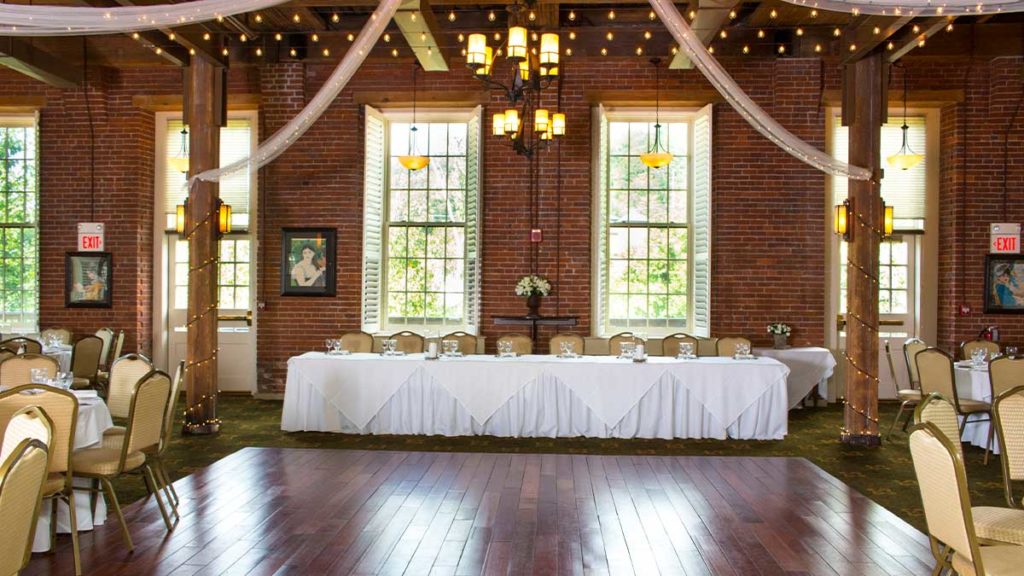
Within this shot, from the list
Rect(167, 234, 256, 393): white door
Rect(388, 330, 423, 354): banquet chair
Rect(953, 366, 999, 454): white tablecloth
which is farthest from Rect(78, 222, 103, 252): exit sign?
Rect(953, 366, 999, 454): white tablecloth

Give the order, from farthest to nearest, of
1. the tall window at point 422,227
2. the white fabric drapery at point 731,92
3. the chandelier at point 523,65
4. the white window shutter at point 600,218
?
1. the tall window at point 422,227
2. the white window shutter at point 600,218
3. the chandelier at point 523,65
4. the white fabric drapery at point 731,92

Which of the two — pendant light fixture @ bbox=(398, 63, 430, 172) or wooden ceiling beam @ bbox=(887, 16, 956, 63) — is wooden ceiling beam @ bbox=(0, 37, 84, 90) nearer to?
pendant light fixture @ bbox=(398, 63, 430, 172)

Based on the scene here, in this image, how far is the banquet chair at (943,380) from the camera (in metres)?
7.53

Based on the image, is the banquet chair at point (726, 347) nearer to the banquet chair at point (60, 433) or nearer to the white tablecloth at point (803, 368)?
the white tablecloth at point (803, 368)

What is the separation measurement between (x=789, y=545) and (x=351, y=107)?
8094 millimetres

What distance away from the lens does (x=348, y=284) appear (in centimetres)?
1083

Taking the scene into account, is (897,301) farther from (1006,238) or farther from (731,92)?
(731,92)

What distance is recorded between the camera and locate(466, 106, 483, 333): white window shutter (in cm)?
1065

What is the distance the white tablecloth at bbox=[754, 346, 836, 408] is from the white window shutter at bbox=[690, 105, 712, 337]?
973 mm

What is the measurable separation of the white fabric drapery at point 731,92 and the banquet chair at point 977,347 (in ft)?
10.6

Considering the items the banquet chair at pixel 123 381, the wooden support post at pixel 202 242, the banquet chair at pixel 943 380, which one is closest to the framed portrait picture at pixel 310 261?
the wooden support post at pixel 202 242

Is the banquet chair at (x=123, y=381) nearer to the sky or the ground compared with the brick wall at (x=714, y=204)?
nearer to the ground

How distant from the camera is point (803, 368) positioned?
32.8ft

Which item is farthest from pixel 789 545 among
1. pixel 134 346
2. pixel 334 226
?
pixel 134 346
